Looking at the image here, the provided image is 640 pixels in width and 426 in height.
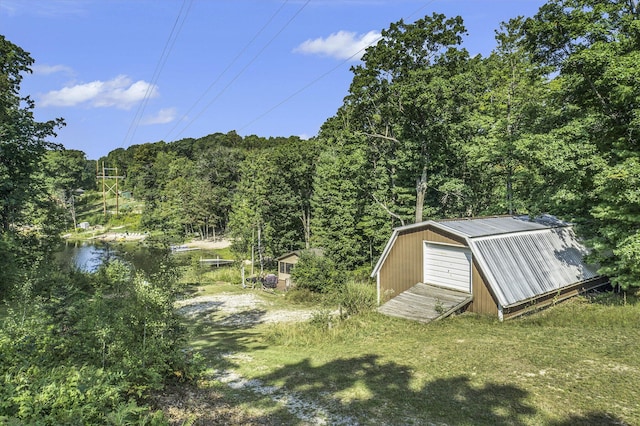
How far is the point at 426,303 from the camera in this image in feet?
47.3

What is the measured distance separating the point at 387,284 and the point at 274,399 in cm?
1119

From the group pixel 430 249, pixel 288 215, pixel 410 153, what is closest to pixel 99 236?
pixel 288 215

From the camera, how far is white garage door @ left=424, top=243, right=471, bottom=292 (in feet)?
48.2

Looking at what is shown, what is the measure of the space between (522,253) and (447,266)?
2.92m

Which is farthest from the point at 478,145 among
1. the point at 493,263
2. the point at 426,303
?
the point at 426,303

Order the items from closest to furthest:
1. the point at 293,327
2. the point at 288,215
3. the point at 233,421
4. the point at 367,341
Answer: the point at 233,421 → the point at 367,341 → the point at 293,327 → the point at 288,215

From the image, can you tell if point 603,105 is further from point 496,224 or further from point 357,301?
point 357,301

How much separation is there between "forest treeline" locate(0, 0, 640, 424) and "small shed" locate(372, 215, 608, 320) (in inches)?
49.1

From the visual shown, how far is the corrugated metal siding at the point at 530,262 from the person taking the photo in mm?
13602

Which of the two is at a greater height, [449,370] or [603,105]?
[603,105]

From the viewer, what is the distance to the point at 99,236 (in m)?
79.4

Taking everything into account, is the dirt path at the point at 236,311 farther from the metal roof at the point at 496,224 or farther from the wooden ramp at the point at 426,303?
the metal roof at the point at 496,224

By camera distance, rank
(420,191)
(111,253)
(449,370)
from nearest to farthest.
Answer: (449,370), (420,191), (111,253)

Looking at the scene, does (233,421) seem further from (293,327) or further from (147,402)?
(293,327)
